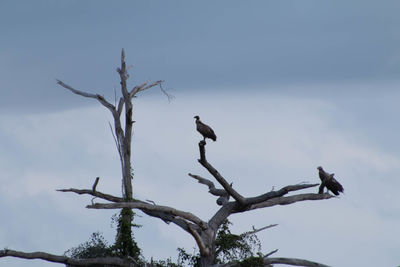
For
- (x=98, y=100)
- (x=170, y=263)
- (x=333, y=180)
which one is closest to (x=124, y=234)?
(x=170, y=263)

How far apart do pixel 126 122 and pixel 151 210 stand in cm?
503

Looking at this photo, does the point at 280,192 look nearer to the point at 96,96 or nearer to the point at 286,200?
the point at 286,200

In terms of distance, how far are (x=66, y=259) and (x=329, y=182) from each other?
9.72 m

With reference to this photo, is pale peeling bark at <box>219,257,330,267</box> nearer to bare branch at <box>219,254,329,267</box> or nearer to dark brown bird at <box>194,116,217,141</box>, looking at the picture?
bare branch at <box>219,254,329,267</box>

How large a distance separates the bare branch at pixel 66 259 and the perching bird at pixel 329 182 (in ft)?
24.9

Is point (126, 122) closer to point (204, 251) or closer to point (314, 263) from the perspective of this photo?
point (204, 251)

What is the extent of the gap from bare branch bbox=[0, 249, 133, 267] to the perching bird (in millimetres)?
7579

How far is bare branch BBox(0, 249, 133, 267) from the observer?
27.2 metres

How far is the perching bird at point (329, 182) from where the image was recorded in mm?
26141

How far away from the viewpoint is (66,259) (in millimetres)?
27500

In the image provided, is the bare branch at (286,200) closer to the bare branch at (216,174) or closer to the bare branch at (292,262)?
the bare branch at (216,174)

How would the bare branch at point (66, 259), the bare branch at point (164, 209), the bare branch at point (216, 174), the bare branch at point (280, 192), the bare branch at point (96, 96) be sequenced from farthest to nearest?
1. the bare branch at point (96, 96)
2. the bare branch at point (66, 259)
3. the bare branch at point (280, 192)
4. the bare branch at point (164, 209)
5. the bare branch at point (216, 174)

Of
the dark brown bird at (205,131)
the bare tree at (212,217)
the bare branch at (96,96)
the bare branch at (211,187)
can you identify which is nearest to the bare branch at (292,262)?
the bare tree at (212,217)

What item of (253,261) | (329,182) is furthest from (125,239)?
(329,182)
